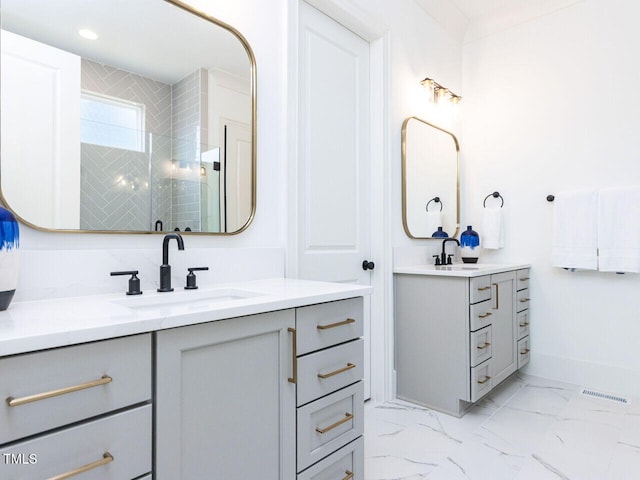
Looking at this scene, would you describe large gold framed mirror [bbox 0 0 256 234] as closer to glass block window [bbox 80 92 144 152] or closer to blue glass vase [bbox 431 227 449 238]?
glass block window [bbox 80 92 144 152]

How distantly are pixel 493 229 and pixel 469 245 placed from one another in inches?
8.3

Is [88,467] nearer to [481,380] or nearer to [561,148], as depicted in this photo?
[481,380]

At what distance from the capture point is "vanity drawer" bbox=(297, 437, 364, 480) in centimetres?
121

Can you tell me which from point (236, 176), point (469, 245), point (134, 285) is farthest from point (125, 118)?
point (469, 245)

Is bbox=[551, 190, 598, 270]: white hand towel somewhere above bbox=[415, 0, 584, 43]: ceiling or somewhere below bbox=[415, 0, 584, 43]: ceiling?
below

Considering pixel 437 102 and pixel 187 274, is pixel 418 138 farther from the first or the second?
pixel 187 274

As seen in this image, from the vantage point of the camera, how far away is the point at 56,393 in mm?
726

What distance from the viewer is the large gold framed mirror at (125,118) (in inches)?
45.8

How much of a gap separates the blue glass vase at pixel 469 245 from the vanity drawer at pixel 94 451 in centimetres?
260

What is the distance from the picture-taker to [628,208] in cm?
240

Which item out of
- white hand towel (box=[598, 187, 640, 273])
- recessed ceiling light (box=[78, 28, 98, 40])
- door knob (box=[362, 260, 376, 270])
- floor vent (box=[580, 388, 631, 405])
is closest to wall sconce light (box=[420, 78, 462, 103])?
white hand towel (box=[598, 187, 640, 273])

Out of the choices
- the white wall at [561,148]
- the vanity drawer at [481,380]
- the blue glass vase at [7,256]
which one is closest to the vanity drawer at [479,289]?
the vanity drawer at [481,380]

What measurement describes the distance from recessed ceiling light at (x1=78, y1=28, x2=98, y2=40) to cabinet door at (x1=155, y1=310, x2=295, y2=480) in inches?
41.0

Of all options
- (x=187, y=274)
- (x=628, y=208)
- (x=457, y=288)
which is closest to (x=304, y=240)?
(x=187, y=274)
